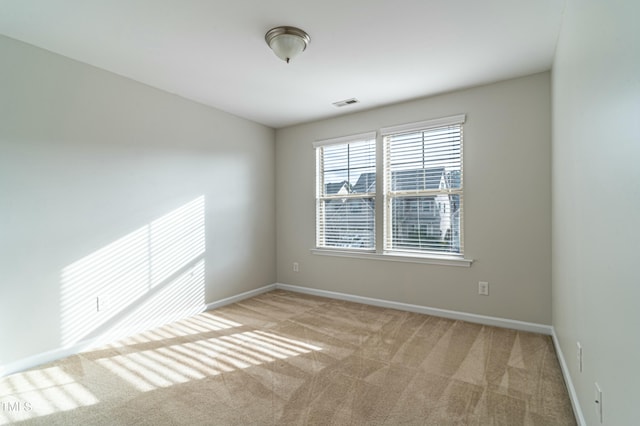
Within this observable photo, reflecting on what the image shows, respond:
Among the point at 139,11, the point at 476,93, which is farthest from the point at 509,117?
the point at 139,11

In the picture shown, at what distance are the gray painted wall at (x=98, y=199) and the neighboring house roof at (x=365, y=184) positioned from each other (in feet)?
5.65

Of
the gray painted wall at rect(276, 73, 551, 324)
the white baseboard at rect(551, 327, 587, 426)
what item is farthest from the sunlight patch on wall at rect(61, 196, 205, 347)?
the white baseboard at rect(551, 327, 587, 426)

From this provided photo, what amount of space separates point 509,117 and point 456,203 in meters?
1.02

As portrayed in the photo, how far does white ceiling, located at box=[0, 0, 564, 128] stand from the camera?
2027 mm

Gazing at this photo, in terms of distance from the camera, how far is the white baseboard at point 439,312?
3.01 meters

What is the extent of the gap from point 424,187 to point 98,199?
344 cm

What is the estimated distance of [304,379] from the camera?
221 centimetres

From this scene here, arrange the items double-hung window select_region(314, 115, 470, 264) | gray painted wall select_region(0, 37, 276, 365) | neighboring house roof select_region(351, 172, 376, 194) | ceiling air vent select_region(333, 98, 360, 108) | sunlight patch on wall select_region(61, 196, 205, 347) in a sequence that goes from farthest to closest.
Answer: neighboring house roof select_region(351, 172, 376, 194), ceiling air vent select_region(333, 98, 360, 108), double-hung window select_region(314, 115, 470, 264), sunlight patch on wall select_region(61, 196, 205, 347), gray painted wall select_region(0, 37, 276, 365)

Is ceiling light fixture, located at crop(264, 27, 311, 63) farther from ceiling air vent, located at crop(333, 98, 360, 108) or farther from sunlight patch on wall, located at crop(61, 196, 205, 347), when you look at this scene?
sunlight patch on wall, located at crop(61, 196, 205, 347)

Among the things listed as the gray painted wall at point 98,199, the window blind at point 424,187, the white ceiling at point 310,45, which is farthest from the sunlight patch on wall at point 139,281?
the window blind at point 424,187

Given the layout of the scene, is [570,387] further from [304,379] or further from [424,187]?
[424,187]

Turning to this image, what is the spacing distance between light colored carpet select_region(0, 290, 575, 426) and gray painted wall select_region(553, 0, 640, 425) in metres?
0.46

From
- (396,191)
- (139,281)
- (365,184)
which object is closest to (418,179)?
(396,191)

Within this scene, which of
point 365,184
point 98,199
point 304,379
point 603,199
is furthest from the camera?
point 365,184
